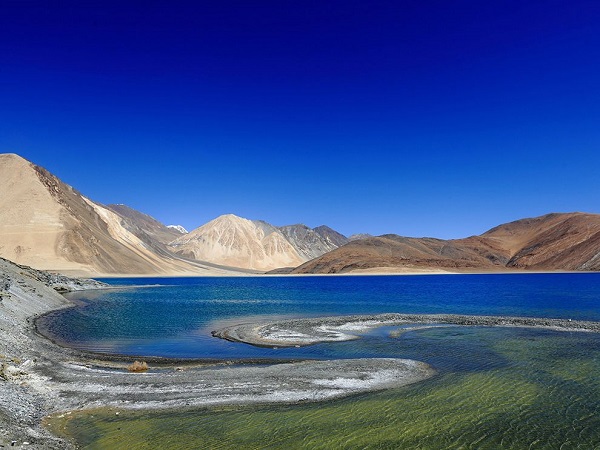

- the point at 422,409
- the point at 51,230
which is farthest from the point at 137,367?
the point at 51,230

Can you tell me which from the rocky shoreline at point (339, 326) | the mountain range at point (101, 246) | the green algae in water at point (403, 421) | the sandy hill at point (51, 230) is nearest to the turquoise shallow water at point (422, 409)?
the green algae in water at point (403, 421)

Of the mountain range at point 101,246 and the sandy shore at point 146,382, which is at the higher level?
the mountain range at point 101,246

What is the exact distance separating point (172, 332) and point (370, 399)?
19.8 m

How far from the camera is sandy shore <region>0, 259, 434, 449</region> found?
13.5 metres

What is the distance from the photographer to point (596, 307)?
144 ft

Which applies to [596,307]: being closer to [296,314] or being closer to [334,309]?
[334,309]

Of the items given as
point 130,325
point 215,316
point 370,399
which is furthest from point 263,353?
point 215,316

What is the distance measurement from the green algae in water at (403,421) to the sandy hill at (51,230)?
11430 centimetres

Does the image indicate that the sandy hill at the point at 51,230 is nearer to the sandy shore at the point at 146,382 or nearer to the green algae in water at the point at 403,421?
the sandy shore at the point at 146,382

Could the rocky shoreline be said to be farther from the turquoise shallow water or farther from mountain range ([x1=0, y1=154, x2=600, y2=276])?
mountain range ([x1=0, y1=154, x2=600, y2=276])

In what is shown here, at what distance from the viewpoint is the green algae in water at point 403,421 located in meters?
11.7

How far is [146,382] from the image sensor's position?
669 inches

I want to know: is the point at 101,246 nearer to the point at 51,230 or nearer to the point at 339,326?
the point at 51,230

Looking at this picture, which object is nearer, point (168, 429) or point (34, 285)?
point (168, 429)
